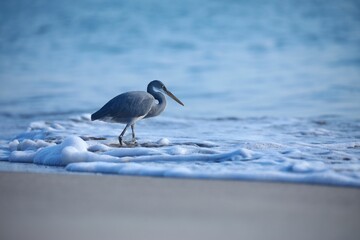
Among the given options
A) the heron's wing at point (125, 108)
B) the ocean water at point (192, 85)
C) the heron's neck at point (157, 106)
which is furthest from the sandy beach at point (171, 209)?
the heron's neck at point (157, 106)

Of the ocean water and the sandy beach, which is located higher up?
A: the ocean water

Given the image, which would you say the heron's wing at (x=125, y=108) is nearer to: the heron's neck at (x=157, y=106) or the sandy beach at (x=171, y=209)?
the heron's neck at (x=157, y=106)

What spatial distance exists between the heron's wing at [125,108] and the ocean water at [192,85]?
30 cm

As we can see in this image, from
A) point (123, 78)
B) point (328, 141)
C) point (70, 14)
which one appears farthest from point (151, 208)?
point (70, 14)

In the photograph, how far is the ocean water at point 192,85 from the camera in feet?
16.8

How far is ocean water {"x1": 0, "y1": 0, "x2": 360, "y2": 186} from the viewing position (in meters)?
5.12

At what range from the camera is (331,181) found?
13.8 ft

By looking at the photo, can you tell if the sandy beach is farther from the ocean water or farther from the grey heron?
the grey heron

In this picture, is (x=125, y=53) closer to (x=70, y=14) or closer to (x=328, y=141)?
(x=70, y=14)

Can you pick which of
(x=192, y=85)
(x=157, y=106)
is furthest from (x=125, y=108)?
(x=192, y=85)

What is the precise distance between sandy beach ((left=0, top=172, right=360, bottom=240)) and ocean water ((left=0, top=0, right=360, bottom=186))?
340mm

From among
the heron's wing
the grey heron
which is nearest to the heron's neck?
the grey heron

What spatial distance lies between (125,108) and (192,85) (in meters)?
7.58

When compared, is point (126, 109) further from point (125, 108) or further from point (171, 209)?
point (171, 209)
